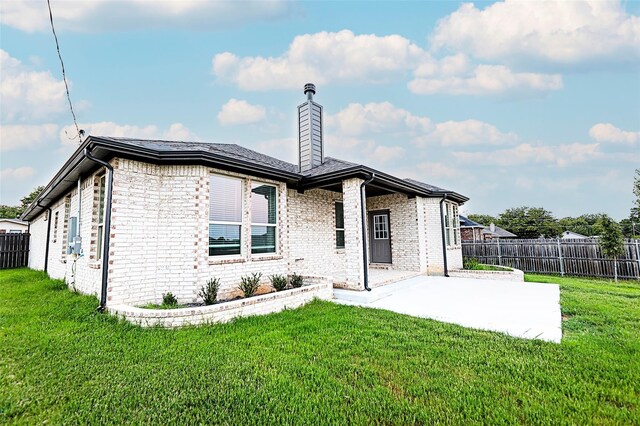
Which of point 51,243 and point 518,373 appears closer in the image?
point 518,373

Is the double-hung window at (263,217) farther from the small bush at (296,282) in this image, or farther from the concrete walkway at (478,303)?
the concrete walkway at (478,303)

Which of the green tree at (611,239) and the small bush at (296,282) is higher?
the green tree at (611,239)

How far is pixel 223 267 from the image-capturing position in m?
5.58

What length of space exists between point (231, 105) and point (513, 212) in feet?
168

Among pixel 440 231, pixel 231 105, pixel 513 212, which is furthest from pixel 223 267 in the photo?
pixel 513 212

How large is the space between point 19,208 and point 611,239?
50.9 m

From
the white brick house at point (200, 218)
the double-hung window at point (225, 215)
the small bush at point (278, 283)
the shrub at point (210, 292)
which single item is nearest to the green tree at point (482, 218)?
the white brick house at point (200, 218)

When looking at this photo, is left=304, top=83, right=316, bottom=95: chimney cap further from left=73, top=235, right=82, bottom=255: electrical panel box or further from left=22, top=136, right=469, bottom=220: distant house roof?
Answer: left=73, top=235, right=82, bottom=255: electrical panel box

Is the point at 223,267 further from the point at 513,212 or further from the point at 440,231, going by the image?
the point at 513,212

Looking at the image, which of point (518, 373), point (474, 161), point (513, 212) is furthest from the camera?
point (513, 212)

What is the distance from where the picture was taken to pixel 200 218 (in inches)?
208

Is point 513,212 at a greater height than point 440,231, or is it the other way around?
point 513,212

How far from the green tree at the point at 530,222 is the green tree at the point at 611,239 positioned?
31837 mm

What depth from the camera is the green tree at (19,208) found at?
31.5m
